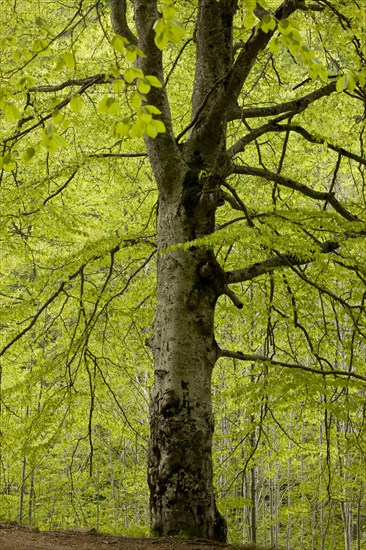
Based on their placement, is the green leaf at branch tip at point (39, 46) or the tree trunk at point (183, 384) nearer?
the green leaf at branch tip at point (39, 46)

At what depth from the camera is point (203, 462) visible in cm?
400

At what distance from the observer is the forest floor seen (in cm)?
330

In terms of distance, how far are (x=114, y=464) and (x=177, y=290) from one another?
43.7 feet

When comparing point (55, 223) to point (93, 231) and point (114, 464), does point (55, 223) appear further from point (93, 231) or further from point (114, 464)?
point (114, 464)

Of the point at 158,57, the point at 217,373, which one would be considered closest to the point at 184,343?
the point at 158,57

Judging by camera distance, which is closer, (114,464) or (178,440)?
(178,440)

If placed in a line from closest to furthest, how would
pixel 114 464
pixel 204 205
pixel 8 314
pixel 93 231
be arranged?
pixel 204 205 < pixel 8 314 < pixel 93 231 < pixel 114 464

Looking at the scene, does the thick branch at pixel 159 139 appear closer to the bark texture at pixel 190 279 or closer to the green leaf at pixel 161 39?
the bark texture at pixel 190 279

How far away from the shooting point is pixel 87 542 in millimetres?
3785

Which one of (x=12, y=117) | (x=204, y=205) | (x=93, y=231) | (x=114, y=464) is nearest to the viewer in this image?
(x=12, y=117)

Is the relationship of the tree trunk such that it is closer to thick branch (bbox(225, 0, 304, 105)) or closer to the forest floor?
the forest floor

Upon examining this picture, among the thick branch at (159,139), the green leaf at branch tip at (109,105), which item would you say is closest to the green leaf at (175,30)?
the green leaf at branch tip at (109,105)

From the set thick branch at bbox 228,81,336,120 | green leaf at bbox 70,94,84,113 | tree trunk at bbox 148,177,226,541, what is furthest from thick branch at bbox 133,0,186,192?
green leaf at bbox 70,94,84,113

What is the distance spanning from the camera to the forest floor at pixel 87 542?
330 cm
